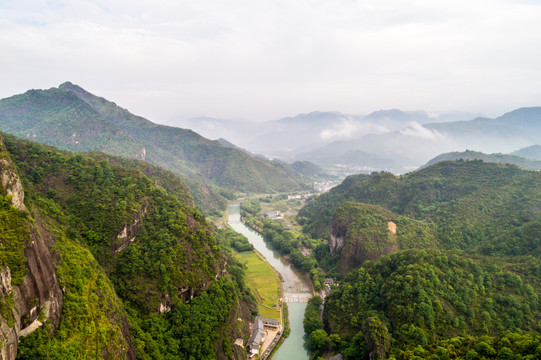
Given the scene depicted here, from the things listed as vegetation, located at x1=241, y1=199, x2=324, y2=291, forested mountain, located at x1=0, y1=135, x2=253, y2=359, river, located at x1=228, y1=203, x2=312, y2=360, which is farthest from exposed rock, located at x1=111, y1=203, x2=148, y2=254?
vegetation, located at x1=241, y1=199, x2=324, y2=291

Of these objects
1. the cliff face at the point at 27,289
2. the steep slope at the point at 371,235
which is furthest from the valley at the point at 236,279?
the steep slope at the point at 371,235

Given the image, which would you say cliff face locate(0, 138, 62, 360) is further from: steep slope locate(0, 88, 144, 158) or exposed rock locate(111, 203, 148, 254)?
steep slope locate(0, 88, 144, 158)

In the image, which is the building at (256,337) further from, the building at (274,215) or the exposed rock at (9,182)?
the building at (274,215)

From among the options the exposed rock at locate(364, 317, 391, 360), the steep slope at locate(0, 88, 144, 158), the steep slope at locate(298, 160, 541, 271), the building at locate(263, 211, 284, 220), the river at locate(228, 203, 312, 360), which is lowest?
the river at locate(228, 203, 312, 360)

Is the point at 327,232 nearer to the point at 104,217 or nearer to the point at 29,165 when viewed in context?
the point at 104,217

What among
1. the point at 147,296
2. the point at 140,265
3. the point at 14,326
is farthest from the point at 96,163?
the point at 14,326

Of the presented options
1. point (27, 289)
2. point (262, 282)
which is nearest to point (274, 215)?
point (262, 282)

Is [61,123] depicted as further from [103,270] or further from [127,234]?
[103,270]
